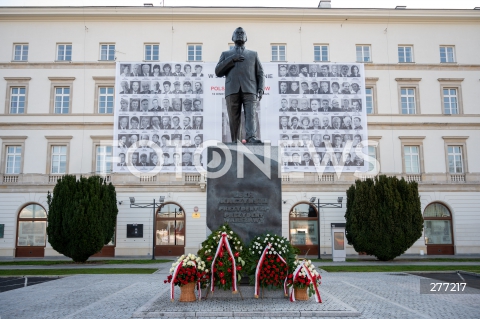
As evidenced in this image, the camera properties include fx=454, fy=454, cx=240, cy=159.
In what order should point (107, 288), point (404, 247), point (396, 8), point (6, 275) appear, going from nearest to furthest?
point (107, 288) < point (6, 275) < point (404, 247) < point (396, 8)

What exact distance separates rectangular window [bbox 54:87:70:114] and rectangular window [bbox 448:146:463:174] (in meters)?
25.7

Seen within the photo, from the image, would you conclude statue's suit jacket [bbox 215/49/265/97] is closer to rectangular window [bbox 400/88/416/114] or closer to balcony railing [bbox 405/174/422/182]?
balcony railing [bbox 405/174/422/182]

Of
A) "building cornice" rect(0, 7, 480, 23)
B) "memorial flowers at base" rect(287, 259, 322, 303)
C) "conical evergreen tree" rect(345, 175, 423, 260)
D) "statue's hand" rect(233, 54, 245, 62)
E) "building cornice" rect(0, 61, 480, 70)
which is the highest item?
"building cornice" rect(0, 7, 480, 23)

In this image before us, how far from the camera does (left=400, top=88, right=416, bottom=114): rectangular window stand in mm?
30750

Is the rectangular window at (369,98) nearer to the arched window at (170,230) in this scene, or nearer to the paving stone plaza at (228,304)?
the arched window at (170,230)

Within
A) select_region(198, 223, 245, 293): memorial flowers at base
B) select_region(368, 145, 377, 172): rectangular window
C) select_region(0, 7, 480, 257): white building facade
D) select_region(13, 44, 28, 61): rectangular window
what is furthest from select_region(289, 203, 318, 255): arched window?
select_region(198, 223, 245, 293): memorial flowers at base

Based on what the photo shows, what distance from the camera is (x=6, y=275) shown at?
16.5 metres

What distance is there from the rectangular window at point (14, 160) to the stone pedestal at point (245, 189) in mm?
24686

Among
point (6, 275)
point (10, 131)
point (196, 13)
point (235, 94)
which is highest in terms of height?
point (196, 13)

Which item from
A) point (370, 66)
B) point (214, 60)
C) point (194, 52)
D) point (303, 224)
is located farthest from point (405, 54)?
point (194, 52)

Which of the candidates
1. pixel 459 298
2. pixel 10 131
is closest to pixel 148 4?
pixel 10 131

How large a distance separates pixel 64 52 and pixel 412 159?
2447 cm

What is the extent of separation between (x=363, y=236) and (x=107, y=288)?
50.2ft

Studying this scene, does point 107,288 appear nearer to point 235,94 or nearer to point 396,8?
point 235,94
